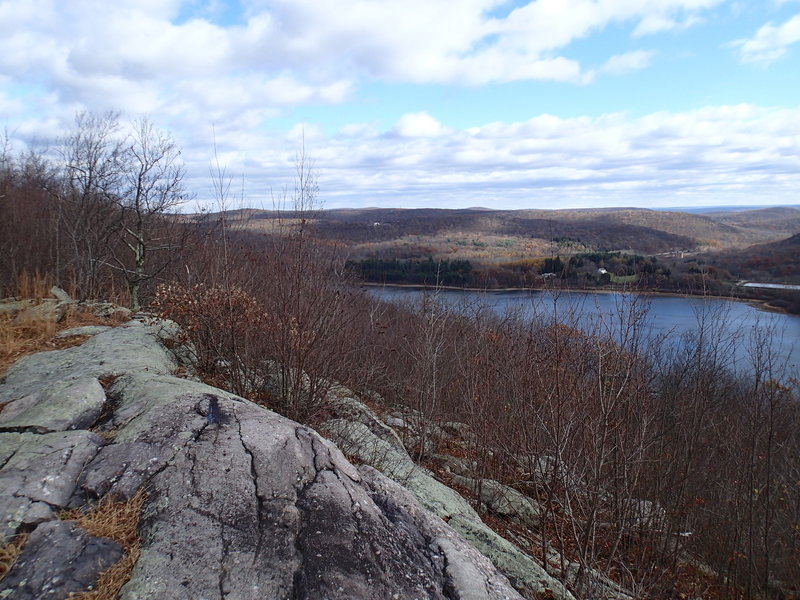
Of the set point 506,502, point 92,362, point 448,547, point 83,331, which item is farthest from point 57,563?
point 506,502

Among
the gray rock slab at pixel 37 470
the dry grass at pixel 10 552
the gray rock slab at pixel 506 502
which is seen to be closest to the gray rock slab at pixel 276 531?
the gray rock slab at pixel 37 470

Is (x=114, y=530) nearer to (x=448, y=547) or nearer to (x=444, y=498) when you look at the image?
(x=448, y=547)

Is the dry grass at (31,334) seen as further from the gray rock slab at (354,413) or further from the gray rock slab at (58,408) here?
the gray rock slab at (354,413)

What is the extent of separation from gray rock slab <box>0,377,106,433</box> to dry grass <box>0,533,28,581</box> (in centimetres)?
114

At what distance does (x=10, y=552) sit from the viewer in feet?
8.02

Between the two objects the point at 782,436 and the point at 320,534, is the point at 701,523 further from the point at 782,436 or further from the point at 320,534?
the point at 320,534

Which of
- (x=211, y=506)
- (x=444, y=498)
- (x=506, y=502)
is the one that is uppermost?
(x=211, y=506)

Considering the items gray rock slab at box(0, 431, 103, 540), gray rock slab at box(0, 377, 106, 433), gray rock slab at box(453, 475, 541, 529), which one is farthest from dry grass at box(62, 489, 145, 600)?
gray rock slab at box(453, 475, 541, 529)

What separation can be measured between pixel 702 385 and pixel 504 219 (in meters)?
90.0

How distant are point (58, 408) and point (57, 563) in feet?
5.47

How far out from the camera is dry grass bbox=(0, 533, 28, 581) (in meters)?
2.37

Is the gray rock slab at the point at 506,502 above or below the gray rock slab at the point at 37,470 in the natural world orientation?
below

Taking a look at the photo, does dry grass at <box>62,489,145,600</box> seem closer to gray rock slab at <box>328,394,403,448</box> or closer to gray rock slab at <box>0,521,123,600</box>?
gray rock slab at <box>0,521,123,600</box>

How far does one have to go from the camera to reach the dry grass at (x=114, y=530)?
235 centimetres
